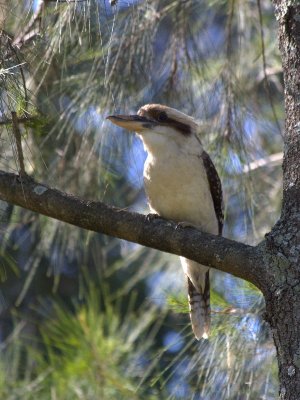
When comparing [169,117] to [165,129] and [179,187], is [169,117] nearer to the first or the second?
[165,129]

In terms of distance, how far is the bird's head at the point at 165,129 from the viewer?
3434mm

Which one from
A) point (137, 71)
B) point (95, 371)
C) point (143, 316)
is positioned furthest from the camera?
point (143, 316)

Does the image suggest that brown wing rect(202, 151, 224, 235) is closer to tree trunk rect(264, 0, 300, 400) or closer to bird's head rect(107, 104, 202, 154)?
bird's head rect(107, 104, 202, 154)

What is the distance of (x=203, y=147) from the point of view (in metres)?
3.67

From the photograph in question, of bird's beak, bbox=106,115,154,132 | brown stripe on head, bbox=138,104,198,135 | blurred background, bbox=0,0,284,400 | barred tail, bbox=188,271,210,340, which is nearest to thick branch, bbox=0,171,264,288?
blurred background, bbox=0,0,284,400

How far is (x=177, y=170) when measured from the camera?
346 cm

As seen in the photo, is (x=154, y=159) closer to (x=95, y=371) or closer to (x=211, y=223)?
(x=211, y=223)

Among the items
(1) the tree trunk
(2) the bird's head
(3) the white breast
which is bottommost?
(1) the tree trunk

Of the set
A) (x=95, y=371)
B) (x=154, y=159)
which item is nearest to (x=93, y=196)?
(x=154, y=159)

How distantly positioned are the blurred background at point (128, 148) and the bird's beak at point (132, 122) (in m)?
0.05

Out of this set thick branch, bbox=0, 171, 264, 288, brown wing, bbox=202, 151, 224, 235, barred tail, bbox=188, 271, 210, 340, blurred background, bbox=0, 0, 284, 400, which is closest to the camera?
thick branch, bbox=0, 171, 264, 288

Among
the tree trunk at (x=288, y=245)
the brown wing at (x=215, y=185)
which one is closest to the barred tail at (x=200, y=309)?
the brown wing at (x=215, y=185)

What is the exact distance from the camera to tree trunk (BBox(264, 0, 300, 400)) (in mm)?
2154

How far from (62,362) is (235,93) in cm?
148
